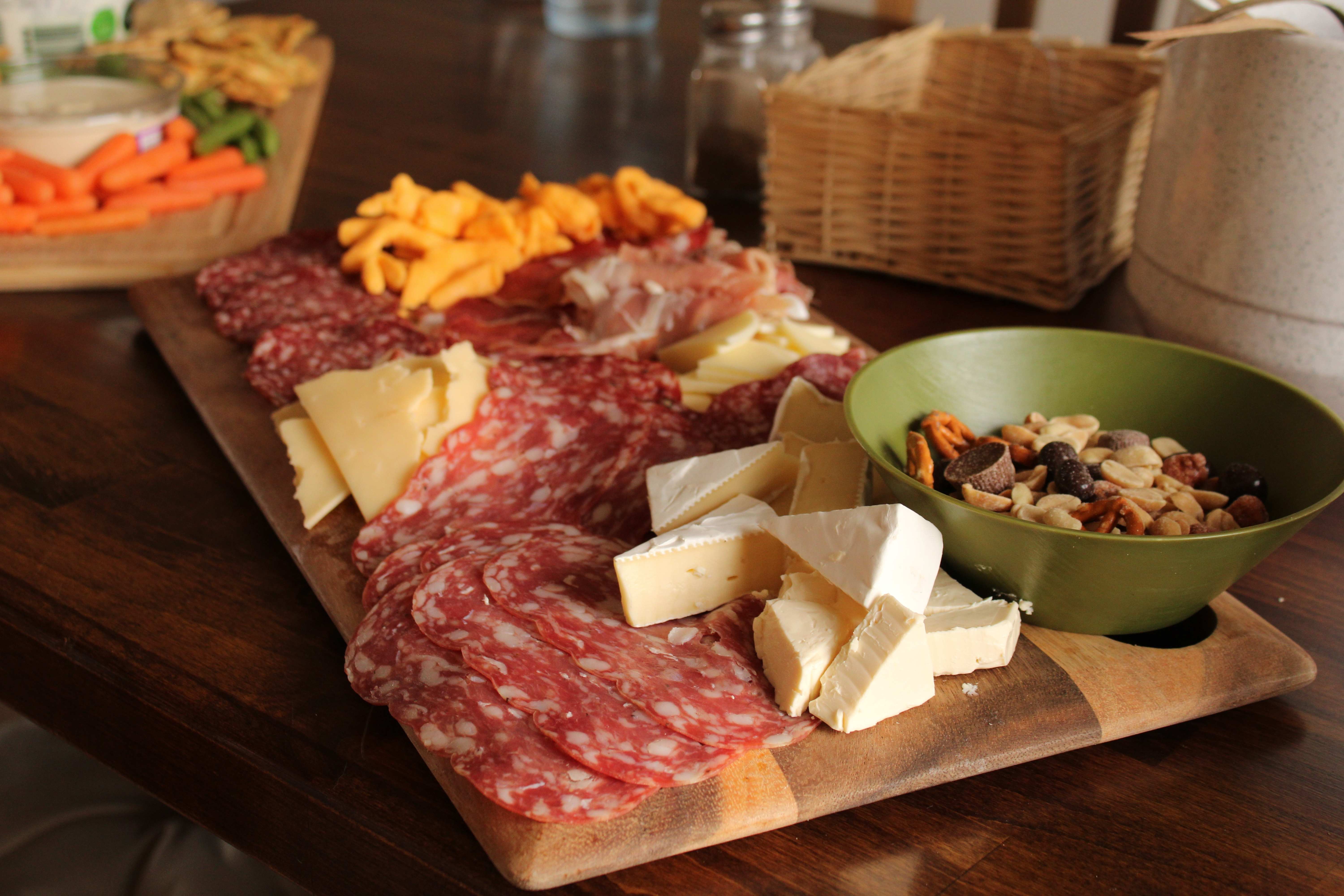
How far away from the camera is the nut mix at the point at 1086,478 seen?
85cm

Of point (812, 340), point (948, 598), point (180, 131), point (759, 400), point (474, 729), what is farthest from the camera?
point (180, 131)

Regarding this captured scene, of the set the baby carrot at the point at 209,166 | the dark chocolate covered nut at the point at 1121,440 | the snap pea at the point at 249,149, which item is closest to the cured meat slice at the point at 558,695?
the dark chocolate covered nut at the point at 1121,440

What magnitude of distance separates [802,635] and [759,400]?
428 millimetres

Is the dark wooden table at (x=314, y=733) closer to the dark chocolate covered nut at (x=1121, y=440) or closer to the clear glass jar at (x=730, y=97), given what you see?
the dark chocolate covered nut at (x=1121, y=440)

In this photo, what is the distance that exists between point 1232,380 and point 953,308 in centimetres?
62

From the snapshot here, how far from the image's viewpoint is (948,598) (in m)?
0.83

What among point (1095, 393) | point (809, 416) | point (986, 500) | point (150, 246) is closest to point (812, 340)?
point (809, 416)

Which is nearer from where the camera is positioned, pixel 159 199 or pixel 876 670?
pixel 876 670

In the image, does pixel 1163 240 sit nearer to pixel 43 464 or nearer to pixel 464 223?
pixel 464 223

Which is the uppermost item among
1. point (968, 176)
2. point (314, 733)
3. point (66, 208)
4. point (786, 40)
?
point (786, 40)

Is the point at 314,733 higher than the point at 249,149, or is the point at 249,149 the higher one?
the point at 249,149

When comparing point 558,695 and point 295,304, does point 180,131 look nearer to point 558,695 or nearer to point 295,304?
point 295,304

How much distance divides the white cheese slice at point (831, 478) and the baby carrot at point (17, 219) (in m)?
1.33

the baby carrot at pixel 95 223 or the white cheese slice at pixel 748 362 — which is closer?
the white cheese slice at pixel 748 362
